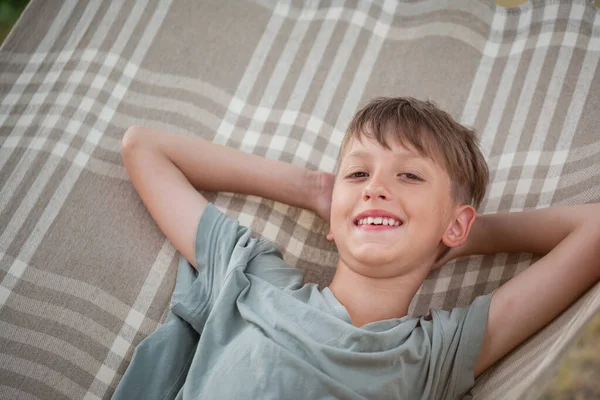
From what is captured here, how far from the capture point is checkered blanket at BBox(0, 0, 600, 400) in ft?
4.45

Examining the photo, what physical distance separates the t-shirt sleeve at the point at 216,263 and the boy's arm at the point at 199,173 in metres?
0.07

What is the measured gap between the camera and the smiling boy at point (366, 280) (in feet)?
3.77

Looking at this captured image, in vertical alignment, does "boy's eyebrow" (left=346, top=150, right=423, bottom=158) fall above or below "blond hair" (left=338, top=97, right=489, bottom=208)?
below

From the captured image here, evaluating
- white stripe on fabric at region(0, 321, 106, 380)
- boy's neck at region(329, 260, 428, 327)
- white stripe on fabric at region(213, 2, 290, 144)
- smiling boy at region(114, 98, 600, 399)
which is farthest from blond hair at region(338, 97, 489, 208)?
white stripe on fabric at region(0, 321, 106, 380)

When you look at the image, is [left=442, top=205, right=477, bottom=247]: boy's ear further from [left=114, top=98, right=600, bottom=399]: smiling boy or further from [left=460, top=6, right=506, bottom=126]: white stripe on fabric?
[left=460, top=6, right=506, bottom=126]: white stripe on fabric

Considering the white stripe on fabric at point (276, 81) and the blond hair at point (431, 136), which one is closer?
the blond hair at point (431, 136)

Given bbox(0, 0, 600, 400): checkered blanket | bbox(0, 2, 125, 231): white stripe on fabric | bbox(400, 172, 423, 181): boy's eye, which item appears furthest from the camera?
bbox(0, 2, 125, 231): white stripe on fabric

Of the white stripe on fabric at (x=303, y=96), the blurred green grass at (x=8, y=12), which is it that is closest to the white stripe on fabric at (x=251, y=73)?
the white stripe on fabric at (x=303, y=96)

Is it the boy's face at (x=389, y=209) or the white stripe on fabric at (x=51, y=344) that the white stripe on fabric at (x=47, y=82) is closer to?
the white stripe on fabric at (x=51, y=344)

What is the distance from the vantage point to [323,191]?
1.43m

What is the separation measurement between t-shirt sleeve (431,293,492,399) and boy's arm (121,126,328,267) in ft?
1.36

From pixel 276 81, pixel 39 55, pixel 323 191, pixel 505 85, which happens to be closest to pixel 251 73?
pixel 276 81

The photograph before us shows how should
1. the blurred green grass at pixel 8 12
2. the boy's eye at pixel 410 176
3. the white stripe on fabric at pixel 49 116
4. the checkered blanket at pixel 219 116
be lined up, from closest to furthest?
the boy's eye at pixel 410 176, the checkered blanket at pixel 219 116, the white stripe on fabric at pixel 49 116, the blurred green grass at pixel 8 12

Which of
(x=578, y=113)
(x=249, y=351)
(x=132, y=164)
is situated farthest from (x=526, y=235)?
(x=132, y=164)
